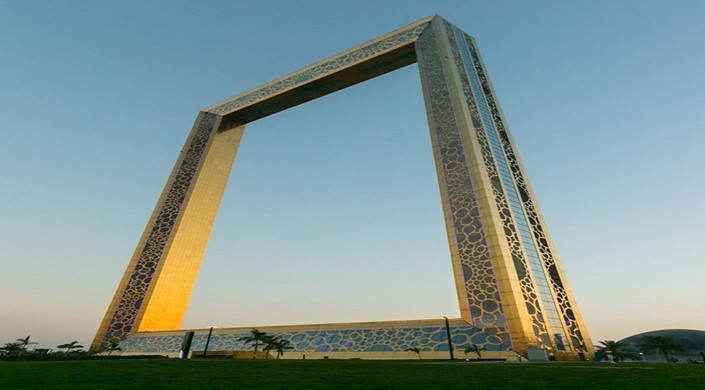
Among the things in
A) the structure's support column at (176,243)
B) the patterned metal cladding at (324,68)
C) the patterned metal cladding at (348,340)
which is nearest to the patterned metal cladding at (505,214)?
the patterned metal cladding at (348,340)

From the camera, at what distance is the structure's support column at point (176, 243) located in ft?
67.5

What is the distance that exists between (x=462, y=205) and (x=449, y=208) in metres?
0.60

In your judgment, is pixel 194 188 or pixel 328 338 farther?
pixel 194 188

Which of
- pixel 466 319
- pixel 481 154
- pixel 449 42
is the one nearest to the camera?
pixel 466 319

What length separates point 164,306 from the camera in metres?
21.3

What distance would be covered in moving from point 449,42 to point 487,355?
17.2 metres

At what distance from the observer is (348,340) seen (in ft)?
49.6

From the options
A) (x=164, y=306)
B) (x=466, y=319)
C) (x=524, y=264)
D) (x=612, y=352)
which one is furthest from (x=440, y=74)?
(x=164, y=306)

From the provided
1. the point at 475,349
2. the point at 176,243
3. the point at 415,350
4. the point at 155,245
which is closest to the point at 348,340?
the point at 415,350

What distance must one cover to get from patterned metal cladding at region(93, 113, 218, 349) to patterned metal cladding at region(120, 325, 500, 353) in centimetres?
130

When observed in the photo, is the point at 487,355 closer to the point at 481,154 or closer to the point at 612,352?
the point at 481,154

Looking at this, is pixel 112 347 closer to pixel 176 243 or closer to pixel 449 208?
pixel 176 243

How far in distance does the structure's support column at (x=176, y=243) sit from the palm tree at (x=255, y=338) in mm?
6451

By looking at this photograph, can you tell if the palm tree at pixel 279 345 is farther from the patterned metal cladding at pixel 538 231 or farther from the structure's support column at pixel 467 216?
the patterned metal cladding at pixel 538 231
